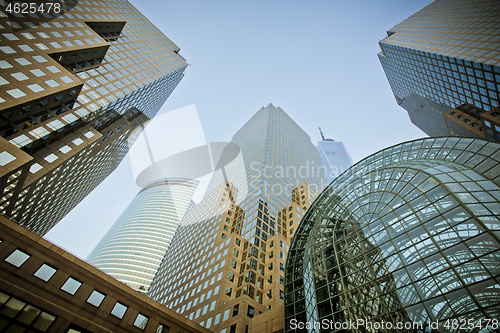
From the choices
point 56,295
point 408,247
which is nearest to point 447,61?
point 408,247

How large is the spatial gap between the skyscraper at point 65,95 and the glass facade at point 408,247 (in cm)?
3912

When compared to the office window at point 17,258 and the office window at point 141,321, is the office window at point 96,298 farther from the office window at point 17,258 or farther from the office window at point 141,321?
the office window at point 17,258

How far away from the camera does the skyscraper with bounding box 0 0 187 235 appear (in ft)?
119

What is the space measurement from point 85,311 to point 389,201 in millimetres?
32612

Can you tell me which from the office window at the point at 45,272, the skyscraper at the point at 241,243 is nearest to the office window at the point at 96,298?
the office window at the point at 45,272

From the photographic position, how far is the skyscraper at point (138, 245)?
141875 millimetres

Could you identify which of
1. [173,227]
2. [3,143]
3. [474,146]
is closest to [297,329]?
[474,146]

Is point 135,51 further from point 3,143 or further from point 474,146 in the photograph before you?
point 474,146

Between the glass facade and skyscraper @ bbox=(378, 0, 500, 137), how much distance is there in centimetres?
4047

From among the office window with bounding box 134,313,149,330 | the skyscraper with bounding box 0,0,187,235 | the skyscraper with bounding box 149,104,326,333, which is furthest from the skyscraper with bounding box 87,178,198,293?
the office window with bounding box 134,313,149,330

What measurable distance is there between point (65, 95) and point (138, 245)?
446 ft

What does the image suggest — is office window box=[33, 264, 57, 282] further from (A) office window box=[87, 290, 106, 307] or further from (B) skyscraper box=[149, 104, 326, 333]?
(B) skyscraper box=[149, 104, 326, 333]

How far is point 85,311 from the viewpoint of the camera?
23609 millimetres

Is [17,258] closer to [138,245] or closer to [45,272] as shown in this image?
[45,272]
